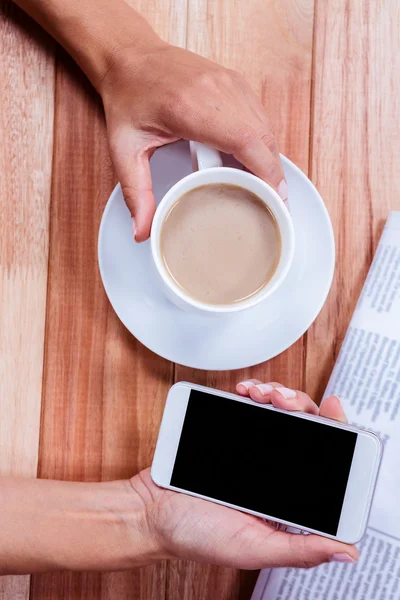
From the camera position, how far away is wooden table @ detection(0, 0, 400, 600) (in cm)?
82

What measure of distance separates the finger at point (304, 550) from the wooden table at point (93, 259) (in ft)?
0.62

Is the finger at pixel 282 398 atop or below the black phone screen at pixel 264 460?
atop

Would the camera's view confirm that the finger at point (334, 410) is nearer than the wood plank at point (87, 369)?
Yes

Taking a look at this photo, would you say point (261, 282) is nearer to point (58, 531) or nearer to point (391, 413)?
point (391, 413)

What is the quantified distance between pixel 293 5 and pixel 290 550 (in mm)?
764

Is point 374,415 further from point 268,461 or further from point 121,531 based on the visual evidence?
point 121,531

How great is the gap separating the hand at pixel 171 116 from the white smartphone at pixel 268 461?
0.79 ft

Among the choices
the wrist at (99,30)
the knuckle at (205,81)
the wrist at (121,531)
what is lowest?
the wrist at (121,531)

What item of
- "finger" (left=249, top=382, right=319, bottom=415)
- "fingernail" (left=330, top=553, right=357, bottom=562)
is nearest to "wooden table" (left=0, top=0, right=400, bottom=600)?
"finger" (left=249, top=382, right=319, bottom=415)

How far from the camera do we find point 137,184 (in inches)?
26.8

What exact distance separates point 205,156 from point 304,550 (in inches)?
18.7

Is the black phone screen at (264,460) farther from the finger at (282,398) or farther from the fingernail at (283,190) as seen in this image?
the fingernail at (283,190)

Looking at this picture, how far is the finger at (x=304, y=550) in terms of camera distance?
64cm

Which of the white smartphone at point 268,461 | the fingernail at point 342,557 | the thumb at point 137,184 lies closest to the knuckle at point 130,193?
the thumb at point 137,184
